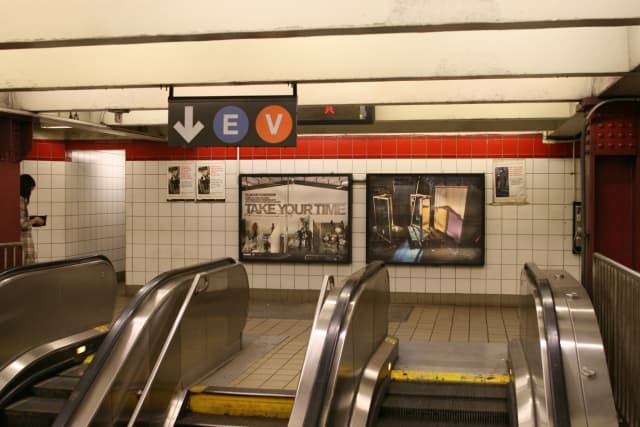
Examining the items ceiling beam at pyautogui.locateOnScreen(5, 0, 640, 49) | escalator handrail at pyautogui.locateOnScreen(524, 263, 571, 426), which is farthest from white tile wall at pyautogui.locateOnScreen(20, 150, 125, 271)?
escalator handrail at pyautogui.locateOnScreen(524, 263, 571, 426)

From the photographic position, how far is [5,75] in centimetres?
644

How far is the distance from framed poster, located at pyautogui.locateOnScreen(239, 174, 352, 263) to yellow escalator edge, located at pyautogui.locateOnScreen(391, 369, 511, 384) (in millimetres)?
5018

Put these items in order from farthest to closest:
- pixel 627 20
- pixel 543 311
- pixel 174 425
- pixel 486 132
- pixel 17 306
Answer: pixel 486 132 < pixel 17 306 < pixel 174 425 < pixel 543 311 < pixel 627 20

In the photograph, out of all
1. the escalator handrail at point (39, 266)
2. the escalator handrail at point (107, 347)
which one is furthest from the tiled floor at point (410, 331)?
the escalator handrail at point (39, 266)

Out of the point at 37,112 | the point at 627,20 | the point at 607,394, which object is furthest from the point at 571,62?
the point at 37,112

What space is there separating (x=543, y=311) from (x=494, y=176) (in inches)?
258

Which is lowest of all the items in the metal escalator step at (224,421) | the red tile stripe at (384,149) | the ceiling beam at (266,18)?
the metal escalator step at (224,421)

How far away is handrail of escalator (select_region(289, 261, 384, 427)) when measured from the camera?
4.18 m

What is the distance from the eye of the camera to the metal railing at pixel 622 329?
177 inches

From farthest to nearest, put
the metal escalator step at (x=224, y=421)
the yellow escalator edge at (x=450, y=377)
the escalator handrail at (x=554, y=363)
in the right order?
the yellow escalator edge at (x=450, y=377)
the metal escalator step at (x=224, y=421)
the escalator handrail at (x=554, y=363)

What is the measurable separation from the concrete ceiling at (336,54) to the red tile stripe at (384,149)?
1262 mm

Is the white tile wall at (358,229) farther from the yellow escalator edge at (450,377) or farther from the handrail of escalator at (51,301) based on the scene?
the yellow escalator edge at (450,377)

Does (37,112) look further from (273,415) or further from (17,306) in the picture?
(273,415)

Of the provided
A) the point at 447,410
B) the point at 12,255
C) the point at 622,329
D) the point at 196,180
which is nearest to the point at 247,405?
the point at 447,410
